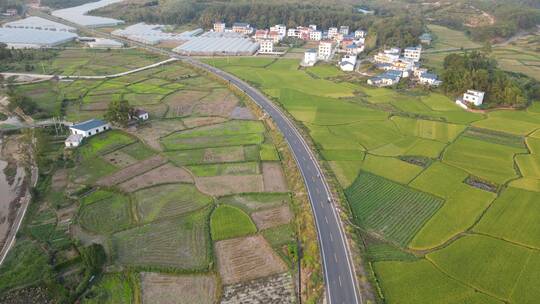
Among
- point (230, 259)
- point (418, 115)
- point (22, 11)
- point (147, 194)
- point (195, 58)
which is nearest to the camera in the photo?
point (230, 259)

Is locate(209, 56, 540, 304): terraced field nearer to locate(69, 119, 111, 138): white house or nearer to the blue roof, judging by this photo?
locate(69, 119, 111, 138): white house

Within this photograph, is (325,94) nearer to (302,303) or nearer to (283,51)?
(283,51)

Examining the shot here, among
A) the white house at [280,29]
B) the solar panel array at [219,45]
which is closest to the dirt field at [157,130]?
the solar panel array at [219,45]

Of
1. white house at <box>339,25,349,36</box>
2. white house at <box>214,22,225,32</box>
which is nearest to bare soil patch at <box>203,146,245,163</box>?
white house at <box>339,25,349,36</box>

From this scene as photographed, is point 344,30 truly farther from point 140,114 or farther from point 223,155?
point 223,155

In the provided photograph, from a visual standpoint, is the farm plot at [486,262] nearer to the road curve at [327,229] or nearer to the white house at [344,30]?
the road curve at [327,229]

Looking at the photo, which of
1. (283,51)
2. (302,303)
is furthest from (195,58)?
(302,303)
